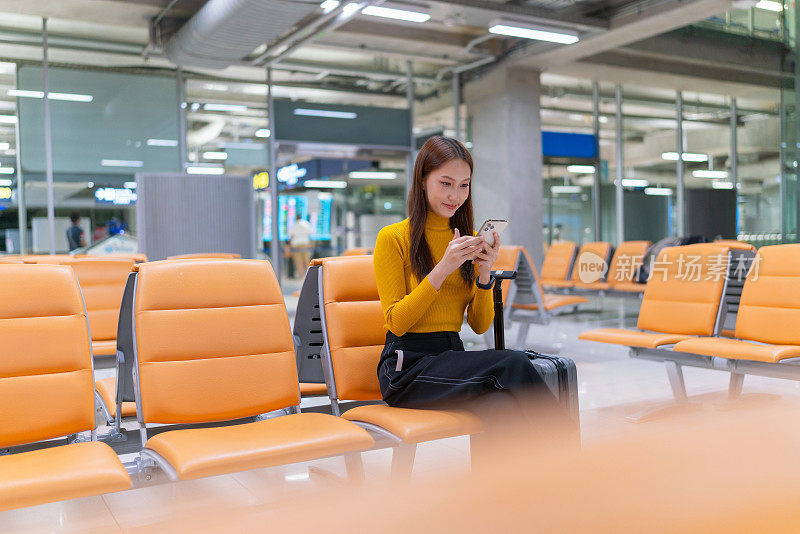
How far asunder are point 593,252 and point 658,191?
156 inches

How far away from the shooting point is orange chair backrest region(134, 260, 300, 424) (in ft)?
6.92

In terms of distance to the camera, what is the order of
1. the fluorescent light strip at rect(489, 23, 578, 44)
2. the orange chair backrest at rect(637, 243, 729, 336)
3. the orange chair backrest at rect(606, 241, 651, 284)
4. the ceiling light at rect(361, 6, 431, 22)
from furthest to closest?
the fluorescent light strip at rect(489, 23, 578, 44), the orange chair backrest at rect(606, 241, 651, 284), the ceiling light at rect(361, 6, 431, 22), the orange chair backrest at rect(637, 243, 729, 336)

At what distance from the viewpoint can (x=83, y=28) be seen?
861 centimetres

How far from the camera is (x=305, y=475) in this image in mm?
2854

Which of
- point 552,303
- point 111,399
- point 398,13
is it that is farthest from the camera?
point 398,13

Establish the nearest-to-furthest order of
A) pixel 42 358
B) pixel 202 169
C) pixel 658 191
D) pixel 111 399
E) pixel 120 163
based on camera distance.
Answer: pixel 42 358
pixel 111 399
pixel 120 163
pixel 202 169
pixel 658 191

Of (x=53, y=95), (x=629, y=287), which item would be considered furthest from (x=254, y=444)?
(x=53, y=95)

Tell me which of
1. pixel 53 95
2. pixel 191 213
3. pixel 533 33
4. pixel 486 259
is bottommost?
pixel 486 259

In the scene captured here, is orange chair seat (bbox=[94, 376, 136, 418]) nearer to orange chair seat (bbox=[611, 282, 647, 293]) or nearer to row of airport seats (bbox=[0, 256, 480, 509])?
row of airport seats (bbox=[0, 256, 480, 509])

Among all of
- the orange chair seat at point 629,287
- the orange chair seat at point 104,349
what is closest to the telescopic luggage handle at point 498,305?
the orange chair seat at point 104,349

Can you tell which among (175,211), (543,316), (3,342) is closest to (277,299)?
(3,342)

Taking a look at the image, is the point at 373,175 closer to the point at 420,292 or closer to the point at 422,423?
the point at 420,292

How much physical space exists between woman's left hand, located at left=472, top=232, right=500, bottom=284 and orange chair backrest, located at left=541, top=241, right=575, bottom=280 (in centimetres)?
657

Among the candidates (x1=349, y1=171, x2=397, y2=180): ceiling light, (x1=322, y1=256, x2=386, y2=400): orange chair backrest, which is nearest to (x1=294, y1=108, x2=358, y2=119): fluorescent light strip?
(x1=349, y1=171, x2=397, y2=180): ceiling light
